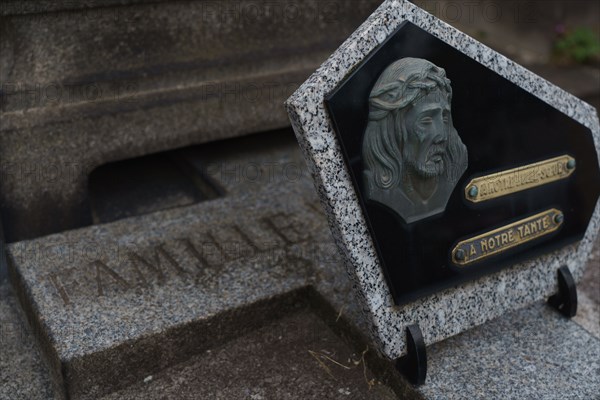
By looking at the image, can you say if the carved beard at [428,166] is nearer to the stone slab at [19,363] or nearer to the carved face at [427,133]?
the carved face at [427,133]

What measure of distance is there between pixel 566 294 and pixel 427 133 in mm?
922

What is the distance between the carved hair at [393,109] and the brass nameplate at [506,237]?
370 millimetres

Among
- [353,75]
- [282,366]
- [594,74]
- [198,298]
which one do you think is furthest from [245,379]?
[594,74]

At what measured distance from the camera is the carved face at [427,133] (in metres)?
2.11

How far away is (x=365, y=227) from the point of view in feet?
6.95

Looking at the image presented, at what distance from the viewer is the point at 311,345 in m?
2.52

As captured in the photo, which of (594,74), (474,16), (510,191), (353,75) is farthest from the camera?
(474,16)

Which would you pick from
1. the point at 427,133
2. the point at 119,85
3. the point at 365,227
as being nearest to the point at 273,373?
the point at 365,227

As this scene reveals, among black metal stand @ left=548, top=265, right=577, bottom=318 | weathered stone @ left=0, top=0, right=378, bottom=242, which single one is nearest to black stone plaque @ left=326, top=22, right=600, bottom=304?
black metal stand @ left=548, top=265, right=577, bottom=318

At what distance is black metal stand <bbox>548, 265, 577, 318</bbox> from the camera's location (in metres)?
2.61

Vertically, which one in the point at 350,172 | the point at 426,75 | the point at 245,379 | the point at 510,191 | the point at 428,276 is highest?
the point at 426,75

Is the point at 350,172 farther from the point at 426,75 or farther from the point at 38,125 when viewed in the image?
the point at 38,125

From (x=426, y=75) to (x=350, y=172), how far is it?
358mm

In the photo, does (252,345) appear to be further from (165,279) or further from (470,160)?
(470,160)
